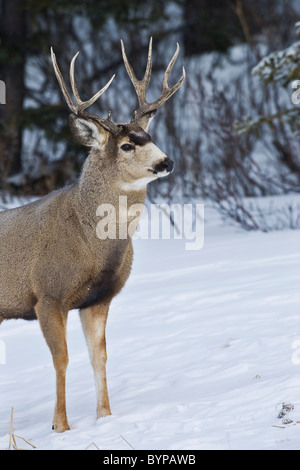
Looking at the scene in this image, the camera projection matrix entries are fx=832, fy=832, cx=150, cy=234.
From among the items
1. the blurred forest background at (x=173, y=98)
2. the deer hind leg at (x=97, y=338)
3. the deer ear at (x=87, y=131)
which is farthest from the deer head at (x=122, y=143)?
the blurred forest background at (x=173, y=98)

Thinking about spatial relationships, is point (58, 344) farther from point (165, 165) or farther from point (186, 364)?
point (165, 165)

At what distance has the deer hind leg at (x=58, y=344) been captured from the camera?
16.8ft

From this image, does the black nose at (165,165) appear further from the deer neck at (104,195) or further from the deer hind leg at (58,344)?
the deer hind leg at (58,344)

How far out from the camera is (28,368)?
6602 millimetres

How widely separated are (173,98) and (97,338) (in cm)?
1086

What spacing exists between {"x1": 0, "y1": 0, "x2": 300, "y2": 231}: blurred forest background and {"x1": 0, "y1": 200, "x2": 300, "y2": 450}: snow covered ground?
Answer: 3.76 metres

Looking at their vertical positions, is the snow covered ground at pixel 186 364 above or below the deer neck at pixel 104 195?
below

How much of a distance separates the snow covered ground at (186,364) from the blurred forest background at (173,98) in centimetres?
376

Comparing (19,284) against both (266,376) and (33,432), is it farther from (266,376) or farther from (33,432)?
(266,376)

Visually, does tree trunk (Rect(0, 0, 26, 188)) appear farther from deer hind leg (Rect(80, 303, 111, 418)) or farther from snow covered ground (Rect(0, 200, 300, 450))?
deer hind leg (Rect(80, 303, 111, 418))

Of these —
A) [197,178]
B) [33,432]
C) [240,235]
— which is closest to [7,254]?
[33,432]

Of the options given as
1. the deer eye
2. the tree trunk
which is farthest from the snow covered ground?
the tree trunk

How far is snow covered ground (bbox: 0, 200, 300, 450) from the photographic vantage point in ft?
15.1

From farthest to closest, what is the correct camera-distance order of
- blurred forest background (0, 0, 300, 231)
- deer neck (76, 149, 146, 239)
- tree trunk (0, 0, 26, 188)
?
tree trunk (0, 0, 26, 188), blurred forest background (0, 0, 300, 231), deer neck (76, 149, 146, 239)
